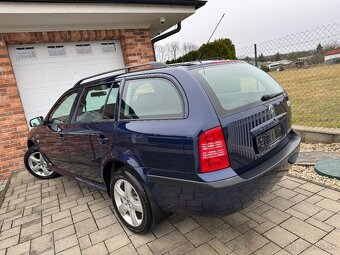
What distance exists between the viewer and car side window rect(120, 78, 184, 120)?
2211 millimetres

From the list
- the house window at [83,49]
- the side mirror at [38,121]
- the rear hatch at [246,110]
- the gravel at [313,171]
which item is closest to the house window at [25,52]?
the house window at [83,49]

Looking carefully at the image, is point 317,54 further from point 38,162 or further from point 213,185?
point 38,162

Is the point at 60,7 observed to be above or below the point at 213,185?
above

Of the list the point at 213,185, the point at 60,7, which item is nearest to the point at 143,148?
the point at 213,185

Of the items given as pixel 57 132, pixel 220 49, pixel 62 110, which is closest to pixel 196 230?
pixel 57 132

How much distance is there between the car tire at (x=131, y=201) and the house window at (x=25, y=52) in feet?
14.1

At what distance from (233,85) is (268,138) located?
0.59 metres

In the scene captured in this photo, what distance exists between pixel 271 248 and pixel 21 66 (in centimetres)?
577

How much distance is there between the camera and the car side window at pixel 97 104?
2820mm

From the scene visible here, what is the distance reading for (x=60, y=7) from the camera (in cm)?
486

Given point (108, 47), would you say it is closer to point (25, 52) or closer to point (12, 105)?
point (25, 52)

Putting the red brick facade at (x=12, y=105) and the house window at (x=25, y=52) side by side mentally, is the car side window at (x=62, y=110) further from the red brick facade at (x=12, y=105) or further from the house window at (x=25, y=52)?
the house window at (x=25, y=52)

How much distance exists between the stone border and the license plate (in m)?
2.51

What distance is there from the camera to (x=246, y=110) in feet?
7.18
